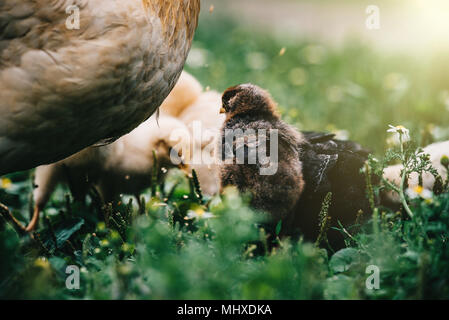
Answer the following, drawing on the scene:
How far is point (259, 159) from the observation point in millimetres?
1969

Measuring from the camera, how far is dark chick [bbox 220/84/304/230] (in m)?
1.96

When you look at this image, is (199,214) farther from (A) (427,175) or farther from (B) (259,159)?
(A) (427,175)

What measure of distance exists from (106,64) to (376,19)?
1.16 m

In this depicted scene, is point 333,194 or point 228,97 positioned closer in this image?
point 333,194

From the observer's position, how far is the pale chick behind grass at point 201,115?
259cm

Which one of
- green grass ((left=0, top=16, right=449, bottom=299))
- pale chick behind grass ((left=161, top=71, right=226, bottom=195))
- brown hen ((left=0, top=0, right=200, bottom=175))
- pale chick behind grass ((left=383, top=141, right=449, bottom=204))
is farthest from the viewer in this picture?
pale chick behind grass ((left=161, top=71, right=226, bottom=195))

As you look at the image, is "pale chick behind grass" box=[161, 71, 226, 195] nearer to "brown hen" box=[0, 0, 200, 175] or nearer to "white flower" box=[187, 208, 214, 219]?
"white flower" box=[187, 208, 214, 219]

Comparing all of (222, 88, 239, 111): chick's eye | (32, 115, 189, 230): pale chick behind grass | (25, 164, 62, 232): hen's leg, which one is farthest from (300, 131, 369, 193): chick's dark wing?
(25, 164, 62, 232): hen's leg

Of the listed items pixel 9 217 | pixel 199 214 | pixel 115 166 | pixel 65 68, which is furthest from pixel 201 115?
pixel 65 68

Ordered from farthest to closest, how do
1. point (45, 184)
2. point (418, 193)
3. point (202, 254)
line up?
1. point (45, 184)
2. point (418, 193)
3. point (202, 254)

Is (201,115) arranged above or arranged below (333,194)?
above

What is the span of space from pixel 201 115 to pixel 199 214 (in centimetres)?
91

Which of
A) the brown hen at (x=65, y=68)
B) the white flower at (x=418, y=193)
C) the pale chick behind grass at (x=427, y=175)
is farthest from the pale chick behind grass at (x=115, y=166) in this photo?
the white flower at (x=418, y=193)

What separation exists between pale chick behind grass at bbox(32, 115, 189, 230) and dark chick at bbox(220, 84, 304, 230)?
489 mm
